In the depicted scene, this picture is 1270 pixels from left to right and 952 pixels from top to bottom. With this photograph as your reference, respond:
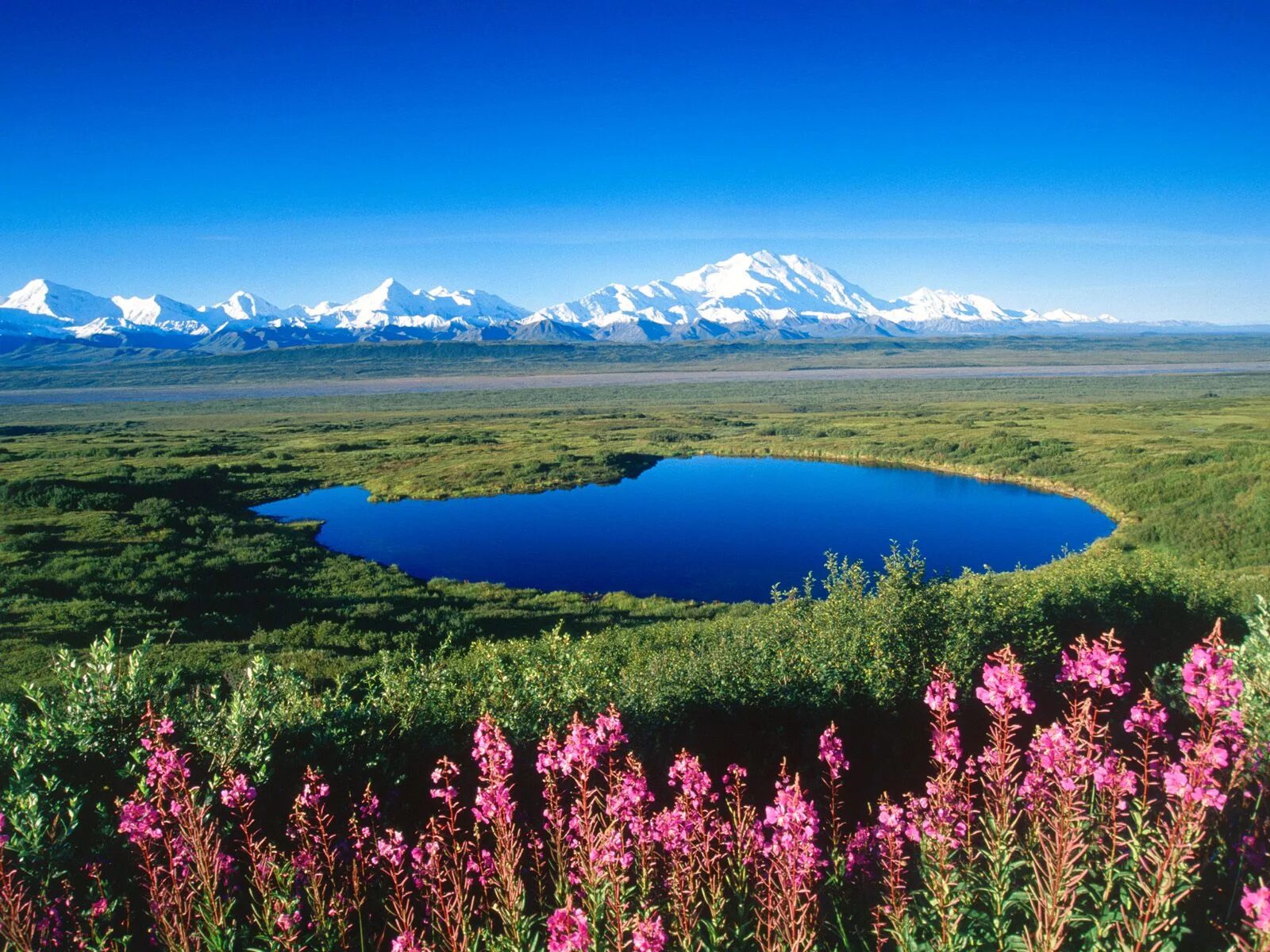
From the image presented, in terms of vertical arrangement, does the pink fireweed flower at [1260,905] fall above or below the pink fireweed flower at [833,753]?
above

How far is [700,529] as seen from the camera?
4803cm

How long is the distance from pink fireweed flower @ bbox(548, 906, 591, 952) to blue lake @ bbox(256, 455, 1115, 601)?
102ft

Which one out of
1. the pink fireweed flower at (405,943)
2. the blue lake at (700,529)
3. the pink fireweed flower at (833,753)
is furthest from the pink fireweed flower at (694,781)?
the blue lake at (700,529)

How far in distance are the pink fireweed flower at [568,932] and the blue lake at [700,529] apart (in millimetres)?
31166

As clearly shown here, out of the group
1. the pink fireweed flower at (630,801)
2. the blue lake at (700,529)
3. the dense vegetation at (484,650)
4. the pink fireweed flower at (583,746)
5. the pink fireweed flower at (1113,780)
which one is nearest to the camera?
the pink fireweed flower at (1113,780)

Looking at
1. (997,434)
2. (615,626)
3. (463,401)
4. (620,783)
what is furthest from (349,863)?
(463,401)

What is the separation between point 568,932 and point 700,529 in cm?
4426

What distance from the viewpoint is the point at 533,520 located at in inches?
2010

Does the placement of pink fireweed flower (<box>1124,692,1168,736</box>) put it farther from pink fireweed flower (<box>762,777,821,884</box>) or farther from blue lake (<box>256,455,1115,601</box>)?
blue lake (<box>256,455,1115,601</box>)

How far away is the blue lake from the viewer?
3916 centimetres

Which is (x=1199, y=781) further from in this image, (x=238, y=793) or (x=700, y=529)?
(x=700, y=529)

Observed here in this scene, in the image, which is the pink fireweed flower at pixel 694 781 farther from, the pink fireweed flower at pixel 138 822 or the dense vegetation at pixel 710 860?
the pink fireweed flower at pixel 138 822

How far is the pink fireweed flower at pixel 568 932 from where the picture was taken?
3865 millimetres

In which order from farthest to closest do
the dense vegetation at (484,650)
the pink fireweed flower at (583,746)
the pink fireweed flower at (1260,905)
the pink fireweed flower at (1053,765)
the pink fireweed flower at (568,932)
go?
the dense vegetation at (484,650), the pink fireweed flower at (583,746), the pink fireweed flower at (1053,765), the pink fireweed flower at (568,932), the pink fireweed flower at (1260,905)
